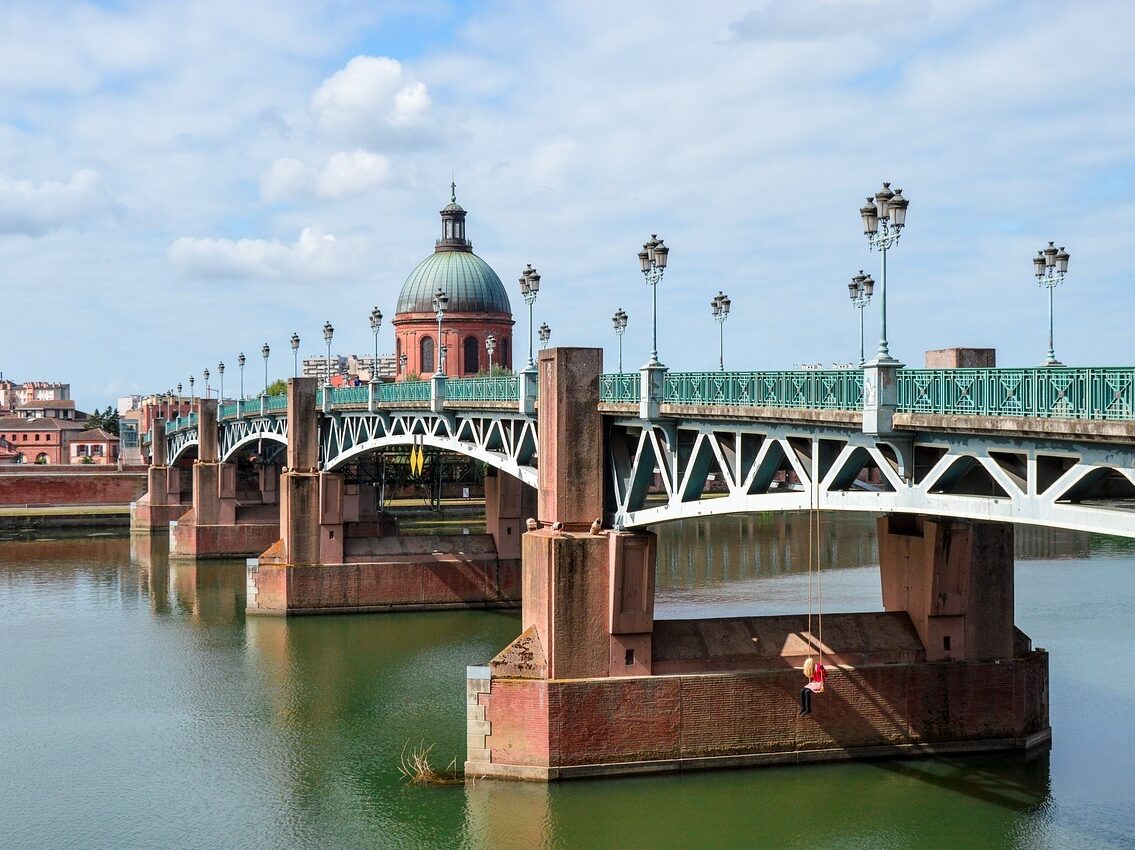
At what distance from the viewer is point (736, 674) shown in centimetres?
2667

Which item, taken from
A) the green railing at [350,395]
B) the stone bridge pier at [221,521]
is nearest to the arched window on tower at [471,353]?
the stone bridge pier at [221,521]

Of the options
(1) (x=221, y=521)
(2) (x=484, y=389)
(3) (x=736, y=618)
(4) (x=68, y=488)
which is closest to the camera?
(3) (x=736, y=618)

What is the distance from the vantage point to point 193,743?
102 feet

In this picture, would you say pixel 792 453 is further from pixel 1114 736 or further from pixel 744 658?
pixel 1114 736

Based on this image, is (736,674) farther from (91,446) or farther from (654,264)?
(91,446)

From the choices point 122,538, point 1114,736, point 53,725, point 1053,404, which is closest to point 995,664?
point 1114,736

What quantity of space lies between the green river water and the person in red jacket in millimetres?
1291

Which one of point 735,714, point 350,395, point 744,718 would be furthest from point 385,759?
point 350,395

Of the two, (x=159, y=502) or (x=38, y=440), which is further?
(x=38, y=440)

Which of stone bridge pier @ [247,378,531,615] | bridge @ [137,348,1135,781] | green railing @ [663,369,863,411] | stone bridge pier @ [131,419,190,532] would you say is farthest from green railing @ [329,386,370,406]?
stone bridge pier @ [131,419,190,532]

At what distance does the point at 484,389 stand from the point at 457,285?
5910 cm

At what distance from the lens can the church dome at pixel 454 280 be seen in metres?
97.8

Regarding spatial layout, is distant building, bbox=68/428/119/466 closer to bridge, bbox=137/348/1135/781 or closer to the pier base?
bridge, bbox=137/348/1135/781

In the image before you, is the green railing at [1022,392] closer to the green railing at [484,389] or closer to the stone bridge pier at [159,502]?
the green railing at [484,389]
